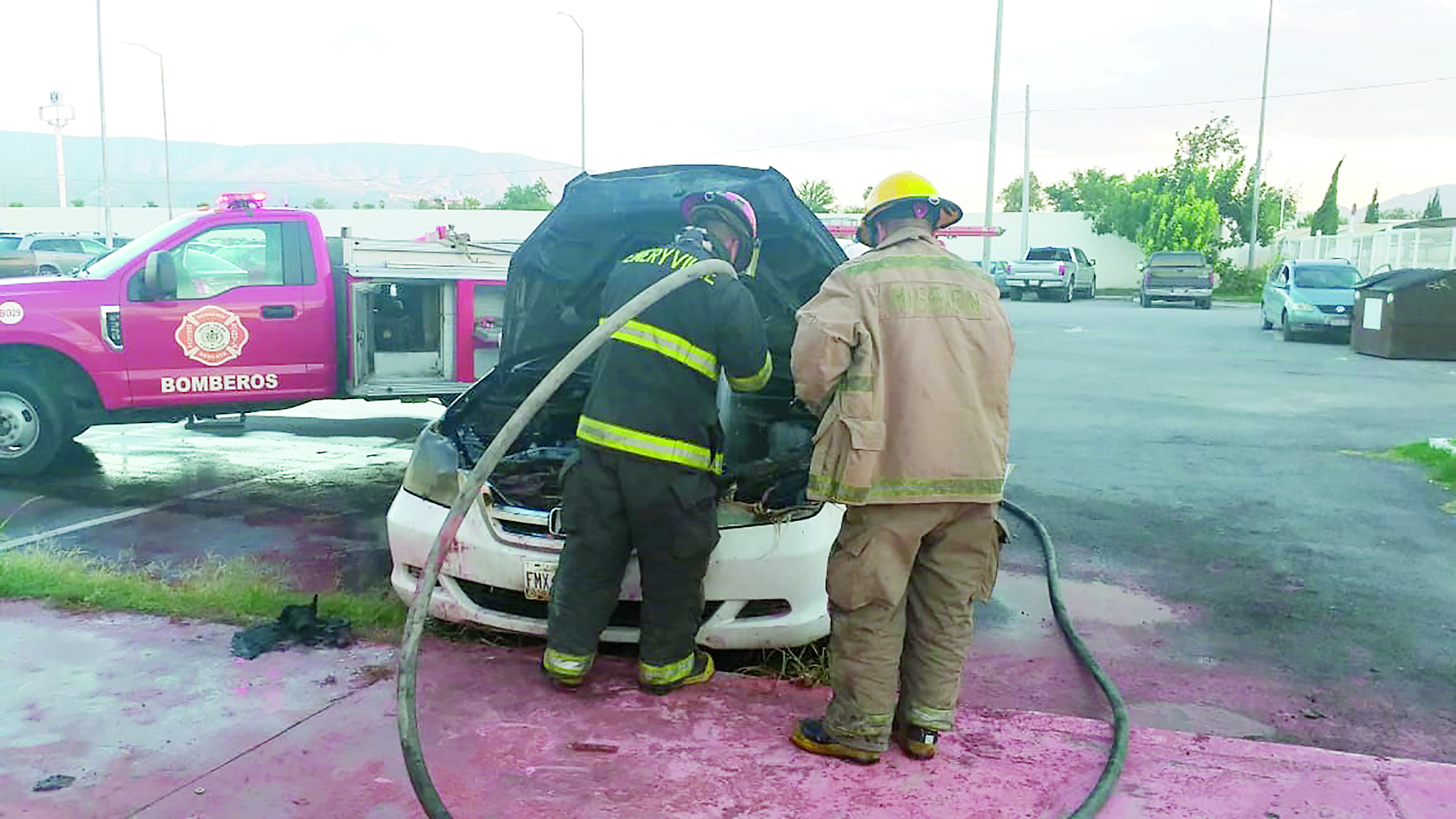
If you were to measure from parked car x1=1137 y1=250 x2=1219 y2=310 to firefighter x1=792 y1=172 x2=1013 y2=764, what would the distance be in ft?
101

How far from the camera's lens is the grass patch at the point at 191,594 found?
16.7ft

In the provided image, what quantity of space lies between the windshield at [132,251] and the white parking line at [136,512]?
68.1 inches

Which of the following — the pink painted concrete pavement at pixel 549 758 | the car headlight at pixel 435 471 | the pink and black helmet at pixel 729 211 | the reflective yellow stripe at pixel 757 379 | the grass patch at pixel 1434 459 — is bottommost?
the pink painted concrete pavement at pixel 549 758

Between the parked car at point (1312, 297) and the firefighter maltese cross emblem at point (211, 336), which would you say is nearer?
the firefighter maltese cross emblem at point (211, 336)

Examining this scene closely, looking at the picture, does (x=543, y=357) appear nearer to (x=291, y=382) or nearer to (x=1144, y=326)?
(x=291, y=382)

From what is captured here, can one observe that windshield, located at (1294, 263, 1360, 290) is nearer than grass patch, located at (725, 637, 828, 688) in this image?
No

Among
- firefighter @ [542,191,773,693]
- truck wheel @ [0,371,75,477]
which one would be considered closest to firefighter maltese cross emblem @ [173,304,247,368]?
truck wheel @ [0,371,75,477]

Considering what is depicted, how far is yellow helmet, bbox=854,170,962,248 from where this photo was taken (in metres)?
3.80

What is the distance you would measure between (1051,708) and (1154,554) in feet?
7.92

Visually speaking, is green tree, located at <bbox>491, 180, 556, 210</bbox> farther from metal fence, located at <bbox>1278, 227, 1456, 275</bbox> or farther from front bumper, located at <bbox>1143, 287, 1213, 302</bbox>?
metal fence, located at <bbox>1278, 227, 1456, 275</bbox>

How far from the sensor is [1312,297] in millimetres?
20938

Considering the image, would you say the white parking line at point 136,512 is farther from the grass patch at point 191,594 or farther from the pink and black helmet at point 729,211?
the pink and black helmet at point 729,211

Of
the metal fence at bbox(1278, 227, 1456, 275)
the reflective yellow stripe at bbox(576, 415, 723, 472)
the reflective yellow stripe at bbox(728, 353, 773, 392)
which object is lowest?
the reflective yellow stripe at bbox(576, 415, 723, 472)

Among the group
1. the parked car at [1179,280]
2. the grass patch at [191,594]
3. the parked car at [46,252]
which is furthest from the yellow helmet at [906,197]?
the parked car at [1179,280]
